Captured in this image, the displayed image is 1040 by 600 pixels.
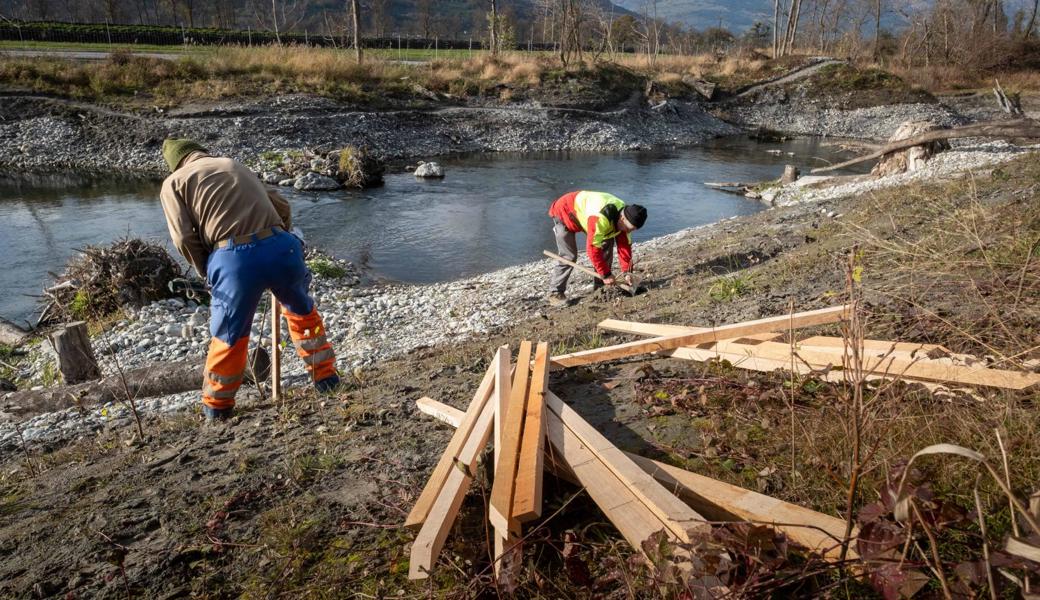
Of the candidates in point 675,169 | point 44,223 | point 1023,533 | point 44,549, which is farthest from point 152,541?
point 675,169

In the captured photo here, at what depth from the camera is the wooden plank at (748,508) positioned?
6.61 ft

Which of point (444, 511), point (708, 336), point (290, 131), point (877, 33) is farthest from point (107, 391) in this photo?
point (877, 33)

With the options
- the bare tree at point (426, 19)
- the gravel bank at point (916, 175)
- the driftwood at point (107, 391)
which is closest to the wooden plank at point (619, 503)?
the driftwood at point (107, 391)

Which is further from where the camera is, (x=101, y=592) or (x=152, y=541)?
(x=152, y=541)

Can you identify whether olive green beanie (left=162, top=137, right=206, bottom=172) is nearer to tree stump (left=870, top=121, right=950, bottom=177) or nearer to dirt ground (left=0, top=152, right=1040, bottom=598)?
dirt ground (left=0, top=152, right=1040, bottom=598)

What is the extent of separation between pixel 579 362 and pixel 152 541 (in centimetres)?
253

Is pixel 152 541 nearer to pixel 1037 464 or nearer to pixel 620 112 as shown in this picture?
pixel 1037 464

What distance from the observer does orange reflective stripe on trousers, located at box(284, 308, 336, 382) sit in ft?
15.0

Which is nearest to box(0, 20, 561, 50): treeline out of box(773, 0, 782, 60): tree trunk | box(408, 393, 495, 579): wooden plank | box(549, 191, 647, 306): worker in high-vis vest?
box(773, 0, 782, 60): tree trunk

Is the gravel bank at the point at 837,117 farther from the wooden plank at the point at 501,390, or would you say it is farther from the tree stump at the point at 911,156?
the wooden plank at the point at 501,390

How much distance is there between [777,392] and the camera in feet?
10.3

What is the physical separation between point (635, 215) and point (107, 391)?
17.4 ft

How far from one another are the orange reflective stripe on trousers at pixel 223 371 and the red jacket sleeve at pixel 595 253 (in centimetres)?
389

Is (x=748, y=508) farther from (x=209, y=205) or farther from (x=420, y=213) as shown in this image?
(x=420, y=213)
